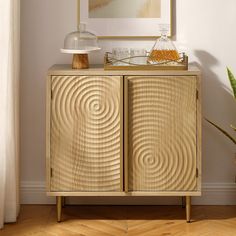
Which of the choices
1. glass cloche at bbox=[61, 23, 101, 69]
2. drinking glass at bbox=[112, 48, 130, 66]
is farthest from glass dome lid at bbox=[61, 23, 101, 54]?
drinking glass at bbox=[112, 48, 130, 66]

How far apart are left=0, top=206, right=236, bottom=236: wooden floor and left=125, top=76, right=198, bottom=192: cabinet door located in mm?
207

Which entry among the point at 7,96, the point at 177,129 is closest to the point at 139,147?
the point at 177,129

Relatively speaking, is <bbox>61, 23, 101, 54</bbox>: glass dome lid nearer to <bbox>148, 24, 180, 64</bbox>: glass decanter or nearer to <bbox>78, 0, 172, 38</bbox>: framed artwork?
<bbox>78, 0, 172, 38</bbox>: framed artwork

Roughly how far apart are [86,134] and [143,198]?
0.66 m

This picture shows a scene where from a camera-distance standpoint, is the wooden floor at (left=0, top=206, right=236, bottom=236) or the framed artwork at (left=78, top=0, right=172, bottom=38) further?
the framed artwork at (left=78, top=0, right=172, bottom=38)

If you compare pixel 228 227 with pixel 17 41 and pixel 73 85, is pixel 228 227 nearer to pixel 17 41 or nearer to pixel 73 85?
pixel 73 85

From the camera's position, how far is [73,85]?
12.3 feet

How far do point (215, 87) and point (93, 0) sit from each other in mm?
877

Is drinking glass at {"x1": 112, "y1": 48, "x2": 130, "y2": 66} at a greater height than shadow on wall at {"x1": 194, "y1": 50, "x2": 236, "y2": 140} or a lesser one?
greater

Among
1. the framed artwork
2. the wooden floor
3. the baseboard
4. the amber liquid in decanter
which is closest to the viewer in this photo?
the wooden floor

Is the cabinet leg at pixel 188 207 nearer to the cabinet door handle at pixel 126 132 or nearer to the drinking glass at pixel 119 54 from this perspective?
the cabinet door handle at pixel 126 132

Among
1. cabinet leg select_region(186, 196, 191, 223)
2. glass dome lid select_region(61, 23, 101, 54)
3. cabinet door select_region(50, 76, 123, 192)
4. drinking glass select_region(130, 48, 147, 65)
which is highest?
glass dome lid select_region(61, 23, 101, 54)

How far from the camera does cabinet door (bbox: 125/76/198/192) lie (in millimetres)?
3740

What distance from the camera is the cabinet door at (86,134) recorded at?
375 centimetres
